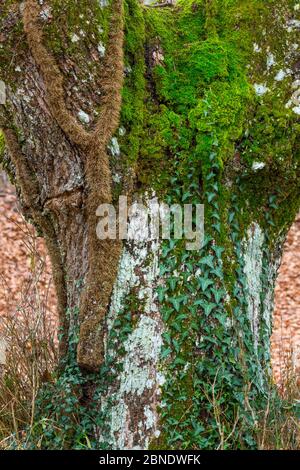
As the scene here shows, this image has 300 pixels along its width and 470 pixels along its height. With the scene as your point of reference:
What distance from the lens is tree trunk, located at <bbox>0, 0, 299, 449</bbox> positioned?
12.2ft

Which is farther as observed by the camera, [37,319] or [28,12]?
[37,319]

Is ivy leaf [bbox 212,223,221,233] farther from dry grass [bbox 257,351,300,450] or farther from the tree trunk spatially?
Result: dry grass [bbox 257,351,300,450]

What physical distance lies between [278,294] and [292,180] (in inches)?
282

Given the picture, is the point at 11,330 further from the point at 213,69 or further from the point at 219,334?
the point at 213,69

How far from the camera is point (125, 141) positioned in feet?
12.8

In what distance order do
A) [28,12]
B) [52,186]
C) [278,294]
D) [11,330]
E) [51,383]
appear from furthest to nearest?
1. [278,294]
2. [11,330]
3. [51,383]
4. [52,186]
5. [28,12]

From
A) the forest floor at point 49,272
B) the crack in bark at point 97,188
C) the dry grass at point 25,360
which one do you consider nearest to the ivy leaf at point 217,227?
the crack in bark at point 97,188

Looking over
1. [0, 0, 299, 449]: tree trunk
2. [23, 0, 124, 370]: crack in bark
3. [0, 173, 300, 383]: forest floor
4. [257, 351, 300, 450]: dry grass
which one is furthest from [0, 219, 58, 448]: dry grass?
Result: [0, 173, 300, 383]: forest floor

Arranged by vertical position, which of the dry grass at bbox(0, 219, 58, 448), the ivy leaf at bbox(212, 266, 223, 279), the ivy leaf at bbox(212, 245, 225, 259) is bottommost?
the dry grass at bbox(0, 219, 58, 448)

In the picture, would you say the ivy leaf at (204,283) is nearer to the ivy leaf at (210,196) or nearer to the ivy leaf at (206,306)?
the ivy leaf at (206,306)

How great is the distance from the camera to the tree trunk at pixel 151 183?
3.71 meters

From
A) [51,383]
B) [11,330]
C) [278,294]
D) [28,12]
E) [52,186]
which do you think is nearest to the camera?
[28,12]

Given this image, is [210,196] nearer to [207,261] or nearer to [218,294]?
[207,261]

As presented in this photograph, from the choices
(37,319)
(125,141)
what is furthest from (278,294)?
(125,141)
